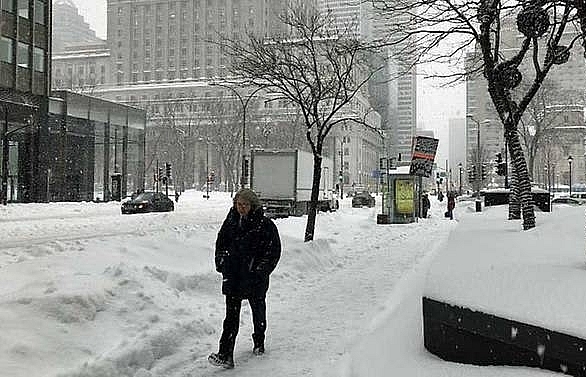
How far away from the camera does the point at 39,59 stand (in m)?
45.7

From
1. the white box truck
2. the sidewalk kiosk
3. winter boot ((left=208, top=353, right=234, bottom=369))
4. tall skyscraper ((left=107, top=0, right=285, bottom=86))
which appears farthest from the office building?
tall skyscraper ((left=107, top=0, right=285, bottom=86))

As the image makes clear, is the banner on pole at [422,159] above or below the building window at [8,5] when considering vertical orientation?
below

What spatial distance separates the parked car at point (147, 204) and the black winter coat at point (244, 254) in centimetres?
3195

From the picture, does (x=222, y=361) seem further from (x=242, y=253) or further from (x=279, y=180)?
(x=279, y=180)

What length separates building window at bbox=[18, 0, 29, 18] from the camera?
44031 millimetres

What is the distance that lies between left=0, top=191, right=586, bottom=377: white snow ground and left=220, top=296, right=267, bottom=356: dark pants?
0.23m

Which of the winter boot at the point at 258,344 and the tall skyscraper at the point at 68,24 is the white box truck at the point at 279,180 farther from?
the tall skyscraper at the point at 68,24

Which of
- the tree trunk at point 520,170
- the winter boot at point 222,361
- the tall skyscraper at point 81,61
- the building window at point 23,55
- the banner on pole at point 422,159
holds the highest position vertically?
the tall skyscraper at point 81,61

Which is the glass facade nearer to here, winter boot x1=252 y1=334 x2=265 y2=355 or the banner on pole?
the banner on pole

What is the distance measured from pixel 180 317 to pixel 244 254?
1.89 m

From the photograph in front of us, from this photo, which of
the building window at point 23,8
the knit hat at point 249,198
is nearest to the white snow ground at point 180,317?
the knit hat at point 249,198

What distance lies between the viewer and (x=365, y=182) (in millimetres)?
125500

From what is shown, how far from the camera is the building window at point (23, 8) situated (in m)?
44.0

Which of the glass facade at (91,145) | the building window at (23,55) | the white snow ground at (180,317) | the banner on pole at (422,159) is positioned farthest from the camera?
the glass facade at (91,145)
